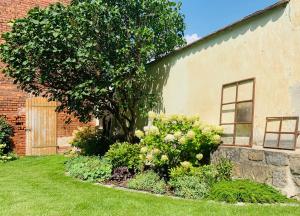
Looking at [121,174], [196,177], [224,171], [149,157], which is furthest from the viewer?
[121,174]

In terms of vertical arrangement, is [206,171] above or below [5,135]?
above

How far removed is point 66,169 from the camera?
9.02 meters

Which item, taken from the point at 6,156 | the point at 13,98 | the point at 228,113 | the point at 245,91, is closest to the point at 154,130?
the point at 228,113

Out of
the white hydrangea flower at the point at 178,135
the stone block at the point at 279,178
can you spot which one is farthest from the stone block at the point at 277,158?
the white hydrangea flower at the point at 178,135

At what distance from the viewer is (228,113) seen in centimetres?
711

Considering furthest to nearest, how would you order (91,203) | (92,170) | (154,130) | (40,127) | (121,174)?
(40,127)
(92,170)
(121,174)
(154,130)
(91,203)

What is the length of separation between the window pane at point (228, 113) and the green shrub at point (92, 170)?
8.21 ft

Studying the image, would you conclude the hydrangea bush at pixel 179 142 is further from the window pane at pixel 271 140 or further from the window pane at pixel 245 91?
the window pane at pixel 271 140

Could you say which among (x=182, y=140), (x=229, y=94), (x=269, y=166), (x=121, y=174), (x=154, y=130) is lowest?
(x=121, y=174)

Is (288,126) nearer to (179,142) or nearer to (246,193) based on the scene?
(246,193)

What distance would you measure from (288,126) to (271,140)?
1.22ft

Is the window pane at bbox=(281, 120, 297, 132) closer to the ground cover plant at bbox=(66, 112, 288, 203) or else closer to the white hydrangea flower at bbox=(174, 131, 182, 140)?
the ground cover plant at bbox=(66, 112, 288, 203)

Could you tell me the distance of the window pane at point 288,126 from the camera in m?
5.67

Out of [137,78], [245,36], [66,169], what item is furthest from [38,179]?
[245,36]
